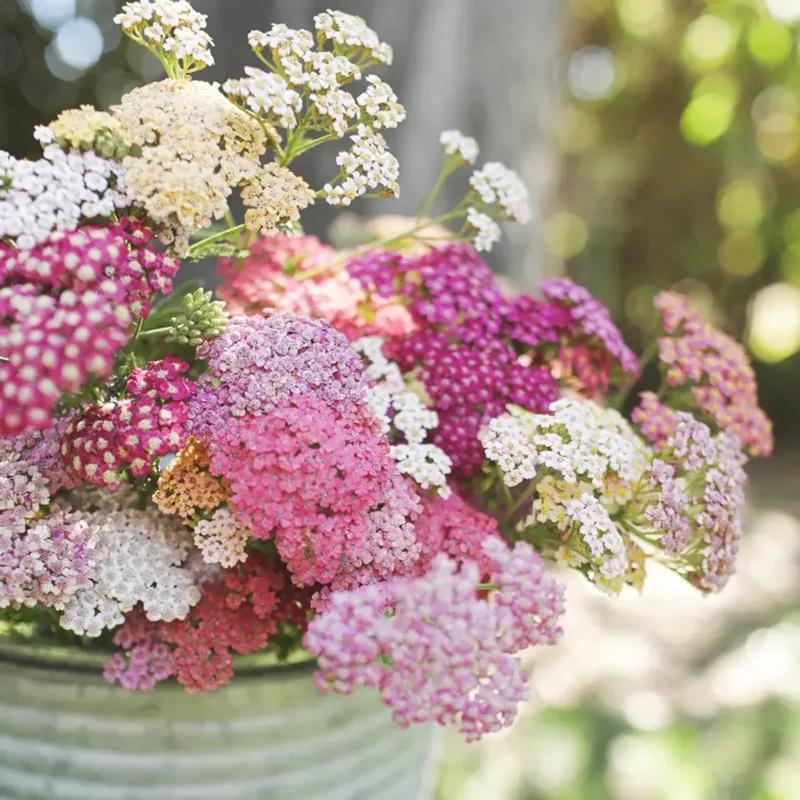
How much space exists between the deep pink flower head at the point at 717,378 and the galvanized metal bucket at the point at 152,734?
0.41 meters

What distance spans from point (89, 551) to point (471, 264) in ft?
1.38

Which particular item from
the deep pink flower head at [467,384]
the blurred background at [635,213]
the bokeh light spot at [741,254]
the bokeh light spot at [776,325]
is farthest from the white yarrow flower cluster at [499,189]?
the bokeh light spot at [741,254]

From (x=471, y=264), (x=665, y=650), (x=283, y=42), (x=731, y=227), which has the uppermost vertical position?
(x=283, y=42)

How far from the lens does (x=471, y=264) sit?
0.81 m

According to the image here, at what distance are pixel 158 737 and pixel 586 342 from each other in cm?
50

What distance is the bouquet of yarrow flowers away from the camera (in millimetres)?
516

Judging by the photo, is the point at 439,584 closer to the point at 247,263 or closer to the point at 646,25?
the point at 247,263

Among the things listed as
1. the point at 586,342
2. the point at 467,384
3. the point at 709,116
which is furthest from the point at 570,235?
the point at 467,384

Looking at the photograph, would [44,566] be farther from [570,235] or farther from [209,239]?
[570,235]

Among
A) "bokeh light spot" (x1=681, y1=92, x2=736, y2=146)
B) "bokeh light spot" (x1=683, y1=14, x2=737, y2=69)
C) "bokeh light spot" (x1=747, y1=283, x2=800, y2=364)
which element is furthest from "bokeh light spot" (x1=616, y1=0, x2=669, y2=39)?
"bokeh light spot" (x1=747, y1=283, x2=800, y2=364)

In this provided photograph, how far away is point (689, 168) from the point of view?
14.2 feet

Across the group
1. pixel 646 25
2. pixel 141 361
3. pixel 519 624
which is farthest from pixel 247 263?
pixel 646 25

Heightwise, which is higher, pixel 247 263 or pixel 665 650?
pixel 247 263

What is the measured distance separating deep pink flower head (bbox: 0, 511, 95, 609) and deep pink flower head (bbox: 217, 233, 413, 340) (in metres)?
0.24
